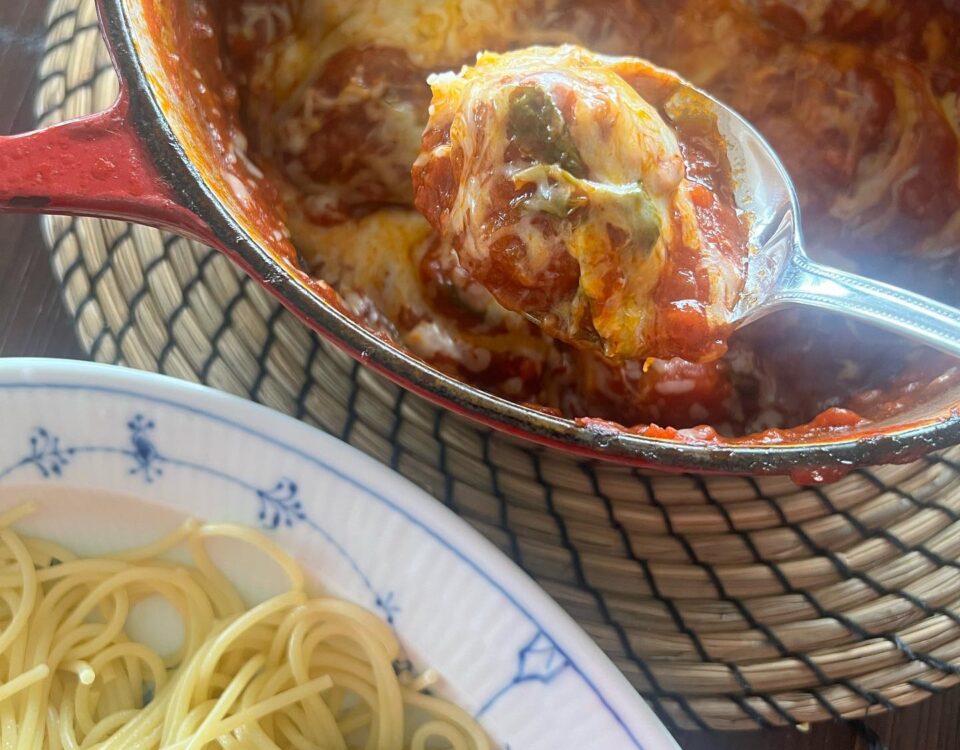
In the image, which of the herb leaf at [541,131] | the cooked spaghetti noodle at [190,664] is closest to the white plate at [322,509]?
the cooked spaghetti noodle at [190,664]

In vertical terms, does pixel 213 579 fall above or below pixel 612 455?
below

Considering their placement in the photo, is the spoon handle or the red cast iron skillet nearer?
the red cast iron skillet

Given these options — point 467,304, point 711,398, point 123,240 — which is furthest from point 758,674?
point 123,240

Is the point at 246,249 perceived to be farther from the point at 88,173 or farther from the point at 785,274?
the point at 785,274

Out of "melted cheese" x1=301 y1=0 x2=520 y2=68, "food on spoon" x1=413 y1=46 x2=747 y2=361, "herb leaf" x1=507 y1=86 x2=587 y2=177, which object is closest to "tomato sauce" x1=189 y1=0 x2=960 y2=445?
"melted cheese" x1=301 y1=0 x2=520 y2=68

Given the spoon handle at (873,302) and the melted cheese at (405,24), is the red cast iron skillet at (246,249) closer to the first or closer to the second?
the spoon handle at (873,302)

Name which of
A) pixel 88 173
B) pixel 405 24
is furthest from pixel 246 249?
pixel 405 24

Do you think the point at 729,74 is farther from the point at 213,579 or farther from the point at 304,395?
the point at 213,579

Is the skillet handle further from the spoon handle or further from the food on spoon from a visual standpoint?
the spoon handle
